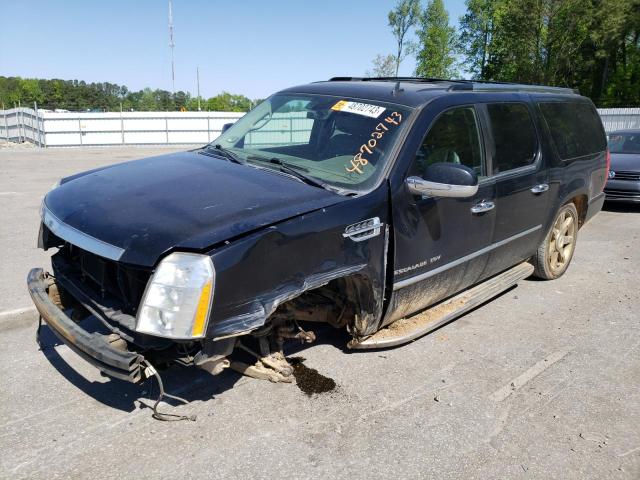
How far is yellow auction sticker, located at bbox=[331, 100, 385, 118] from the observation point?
12.1 ft

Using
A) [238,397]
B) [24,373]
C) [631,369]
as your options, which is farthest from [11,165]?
[631,369]

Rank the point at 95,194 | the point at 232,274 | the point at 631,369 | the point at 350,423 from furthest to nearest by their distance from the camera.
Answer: the point at 631,369 → the point at 95,194 → the point at 350,423 → the point at 232,274

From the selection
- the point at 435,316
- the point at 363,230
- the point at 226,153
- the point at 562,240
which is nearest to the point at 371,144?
the point at 363,230

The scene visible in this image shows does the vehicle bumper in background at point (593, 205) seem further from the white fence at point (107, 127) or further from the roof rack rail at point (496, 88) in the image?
the white fence at point (107, 127)

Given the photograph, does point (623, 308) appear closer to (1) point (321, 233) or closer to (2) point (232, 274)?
(1) point (321, 233)

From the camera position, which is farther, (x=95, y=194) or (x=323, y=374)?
(x=323, y=374)

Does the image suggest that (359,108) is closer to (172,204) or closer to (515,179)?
(515,179)

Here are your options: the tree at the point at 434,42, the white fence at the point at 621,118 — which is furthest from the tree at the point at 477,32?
the white fence at the point at 621,118

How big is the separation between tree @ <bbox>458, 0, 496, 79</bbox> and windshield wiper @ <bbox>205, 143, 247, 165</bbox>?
4735 cm

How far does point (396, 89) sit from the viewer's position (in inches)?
151

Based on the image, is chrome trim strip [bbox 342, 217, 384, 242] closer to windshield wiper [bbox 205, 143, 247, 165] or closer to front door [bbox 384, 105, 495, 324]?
front door [bbox 384, 105, 495, 324]

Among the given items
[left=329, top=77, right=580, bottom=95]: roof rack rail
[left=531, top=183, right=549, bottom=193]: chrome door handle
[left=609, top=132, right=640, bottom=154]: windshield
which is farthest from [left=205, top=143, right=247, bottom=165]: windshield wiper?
[left=609, top=132, right=640, bottom=154]: windshield

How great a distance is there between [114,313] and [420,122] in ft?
7.40

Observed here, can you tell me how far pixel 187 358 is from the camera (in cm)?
261
